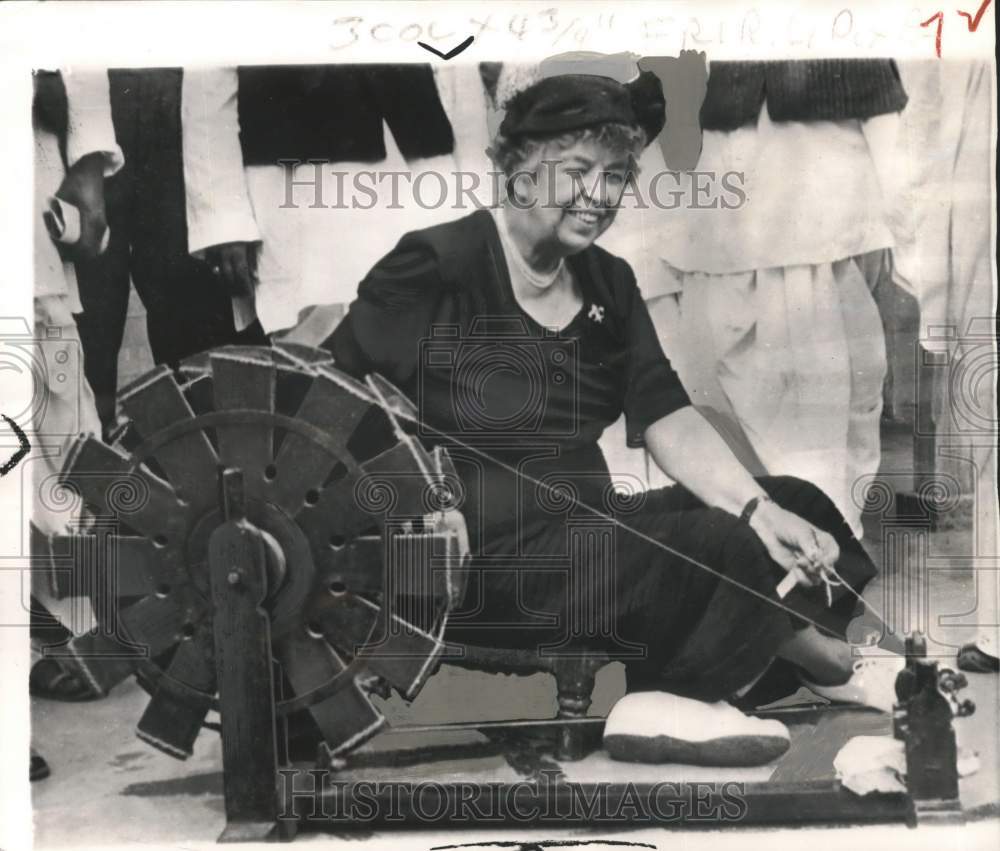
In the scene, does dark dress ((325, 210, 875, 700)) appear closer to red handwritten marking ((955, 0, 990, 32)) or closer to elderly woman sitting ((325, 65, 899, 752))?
elderly woman sitting ((325, 65, 899, 752))

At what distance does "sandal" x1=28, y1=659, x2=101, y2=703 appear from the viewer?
3752 mm

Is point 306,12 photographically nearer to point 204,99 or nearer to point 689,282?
point 204,99

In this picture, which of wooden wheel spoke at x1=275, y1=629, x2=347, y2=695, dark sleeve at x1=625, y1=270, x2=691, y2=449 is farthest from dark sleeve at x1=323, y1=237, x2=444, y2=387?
wooden wheel spoke at x1=275, y1=629, x2=347, y2=695

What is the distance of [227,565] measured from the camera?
139 inches

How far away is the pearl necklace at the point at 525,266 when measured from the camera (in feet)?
12.3

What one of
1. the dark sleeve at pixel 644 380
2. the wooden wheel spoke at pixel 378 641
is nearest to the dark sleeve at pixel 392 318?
the dark sleeve at pixel 644 380

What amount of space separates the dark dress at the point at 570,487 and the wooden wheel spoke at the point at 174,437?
1.72 feet

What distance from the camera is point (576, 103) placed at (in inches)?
147

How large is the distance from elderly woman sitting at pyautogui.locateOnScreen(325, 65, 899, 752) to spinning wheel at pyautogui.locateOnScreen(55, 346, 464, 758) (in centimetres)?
14

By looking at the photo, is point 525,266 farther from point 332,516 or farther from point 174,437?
point 174,437

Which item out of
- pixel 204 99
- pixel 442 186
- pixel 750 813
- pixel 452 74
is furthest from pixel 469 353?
pixel 750 813

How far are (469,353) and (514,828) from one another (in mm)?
1546

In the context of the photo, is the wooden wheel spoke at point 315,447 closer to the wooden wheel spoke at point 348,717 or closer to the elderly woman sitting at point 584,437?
the elderly woman sitting at point 584,437

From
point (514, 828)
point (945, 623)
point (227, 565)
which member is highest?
point (227, 565)
